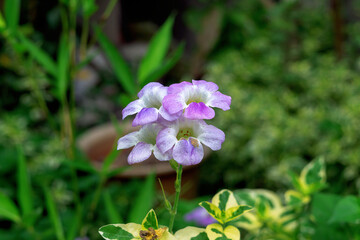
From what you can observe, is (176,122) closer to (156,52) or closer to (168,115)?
(168,115)

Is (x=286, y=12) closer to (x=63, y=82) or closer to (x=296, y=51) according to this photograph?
(x=296, y=51)

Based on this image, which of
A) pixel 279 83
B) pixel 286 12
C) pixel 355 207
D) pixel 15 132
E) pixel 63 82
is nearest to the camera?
pixel 355 207

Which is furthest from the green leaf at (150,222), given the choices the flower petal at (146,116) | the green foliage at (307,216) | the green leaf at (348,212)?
the green leaf at (348,212)

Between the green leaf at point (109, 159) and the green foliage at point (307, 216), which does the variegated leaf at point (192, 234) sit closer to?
the green foliage at point (307, 216)

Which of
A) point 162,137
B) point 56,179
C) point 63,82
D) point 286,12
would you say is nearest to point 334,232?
point 162,137

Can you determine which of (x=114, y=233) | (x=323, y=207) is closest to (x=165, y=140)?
(x=114, y=233)

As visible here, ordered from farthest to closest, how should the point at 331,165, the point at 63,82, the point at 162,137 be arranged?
the point at 331,165
the point at 63,82
the point at 162,137
